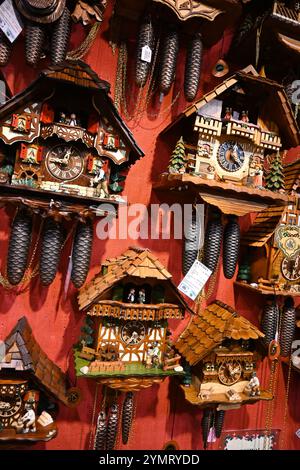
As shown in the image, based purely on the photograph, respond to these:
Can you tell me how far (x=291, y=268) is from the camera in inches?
74.8

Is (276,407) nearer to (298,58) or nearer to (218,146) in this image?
(218,146)

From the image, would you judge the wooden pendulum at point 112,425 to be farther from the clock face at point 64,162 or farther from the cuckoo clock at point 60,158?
the clock face at point 64,162

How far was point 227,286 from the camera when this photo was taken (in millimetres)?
2037

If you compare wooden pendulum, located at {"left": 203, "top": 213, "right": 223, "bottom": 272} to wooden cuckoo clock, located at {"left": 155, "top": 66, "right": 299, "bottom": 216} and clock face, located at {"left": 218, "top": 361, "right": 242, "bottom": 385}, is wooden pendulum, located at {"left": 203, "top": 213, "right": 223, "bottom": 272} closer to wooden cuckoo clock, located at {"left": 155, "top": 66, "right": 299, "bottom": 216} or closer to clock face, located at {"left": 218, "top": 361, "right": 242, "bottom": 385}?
wooden cuckoo clock, located at {"left": 155, "top": 66, "right": 299, "bottom": 216}

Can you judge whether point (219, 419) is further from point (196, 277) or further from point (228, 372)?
point (196, 277)

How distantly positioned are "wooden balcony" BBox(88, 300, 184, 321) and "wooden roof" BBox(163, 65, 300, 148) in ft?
2.60

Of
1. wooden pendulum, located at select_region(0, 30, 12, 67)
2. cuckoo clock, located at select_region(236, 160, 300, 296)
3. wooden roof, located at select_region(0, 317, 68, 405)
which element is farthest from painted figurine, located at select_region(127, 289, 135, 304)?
wooden pendulum, located at select_region(0, 30, 12, 67)

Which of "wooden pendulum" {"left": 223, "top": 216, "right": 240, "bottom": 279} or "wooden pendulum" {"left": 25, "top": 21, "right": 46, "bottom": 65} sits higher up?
"wooden pendulum" {"left": 25, "top": 21, "right": 46, "bottom": 65}

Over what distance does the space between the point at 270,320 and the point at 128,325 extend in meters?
0.77

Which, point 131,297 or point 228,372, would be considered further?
point 228,372

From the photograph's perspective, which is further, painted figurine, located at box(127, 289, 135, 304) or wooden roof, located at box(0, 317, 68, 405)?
painted figurine, located at box(127, 289, 135, 304)

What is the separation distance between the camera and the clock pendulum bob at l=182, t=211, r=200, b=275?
5.63ft

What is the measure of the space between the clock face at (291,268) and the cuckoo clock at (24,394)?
3.74 ft

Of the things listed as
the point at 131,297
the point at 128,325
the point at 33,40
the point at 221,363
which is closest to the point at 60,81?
the point at 33,40
